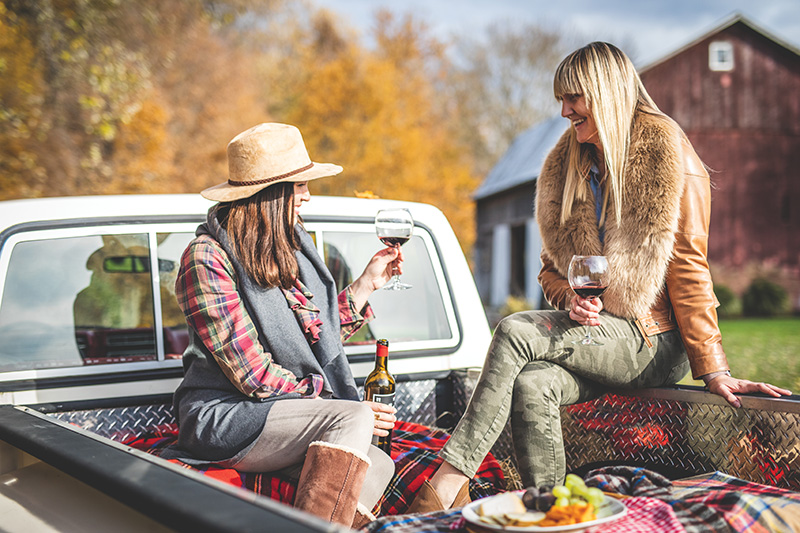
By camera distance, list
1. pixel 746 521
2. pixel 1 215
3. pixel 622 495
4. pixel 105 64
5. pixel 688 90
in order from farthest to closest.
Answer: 1. pixel 688 90
2. pixel 105 64
3. pixel 1 215
4. pixel 622 495
5. pixel 746 521

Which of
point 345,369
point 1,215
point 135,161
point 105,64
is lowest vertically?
point 345,369

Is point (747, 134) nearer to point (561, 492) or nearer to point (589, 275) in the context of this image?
point (589, 275)

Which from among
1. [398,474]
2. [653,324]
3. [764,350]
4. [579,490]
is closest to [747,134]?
[764,350]

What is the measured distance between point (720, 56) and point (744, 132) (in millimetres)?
2836

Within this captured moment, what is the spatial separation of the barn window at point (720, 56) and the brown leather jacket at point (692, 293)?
83.3 ft

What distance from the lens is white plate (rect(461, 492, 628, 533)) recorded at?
1609 millimetres

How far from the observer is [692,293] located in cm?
266

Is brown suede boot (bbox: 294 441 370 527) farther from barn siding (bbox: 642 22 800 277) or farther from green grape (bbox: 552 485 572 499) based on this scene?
barn siding (bbox: 642 22 800 277)

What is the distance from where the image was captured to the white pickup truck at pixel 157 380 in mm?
1669

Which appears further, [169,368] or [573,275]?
[169,368]

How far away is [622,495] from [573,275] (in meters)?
0.83

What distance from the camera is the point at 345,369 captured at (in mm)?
2861

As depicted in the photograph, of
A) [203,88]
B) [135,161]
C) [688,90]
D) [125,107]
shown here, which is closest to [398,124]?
[203,88]

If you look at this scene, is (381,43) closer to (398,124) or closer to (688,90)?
(398,124)
